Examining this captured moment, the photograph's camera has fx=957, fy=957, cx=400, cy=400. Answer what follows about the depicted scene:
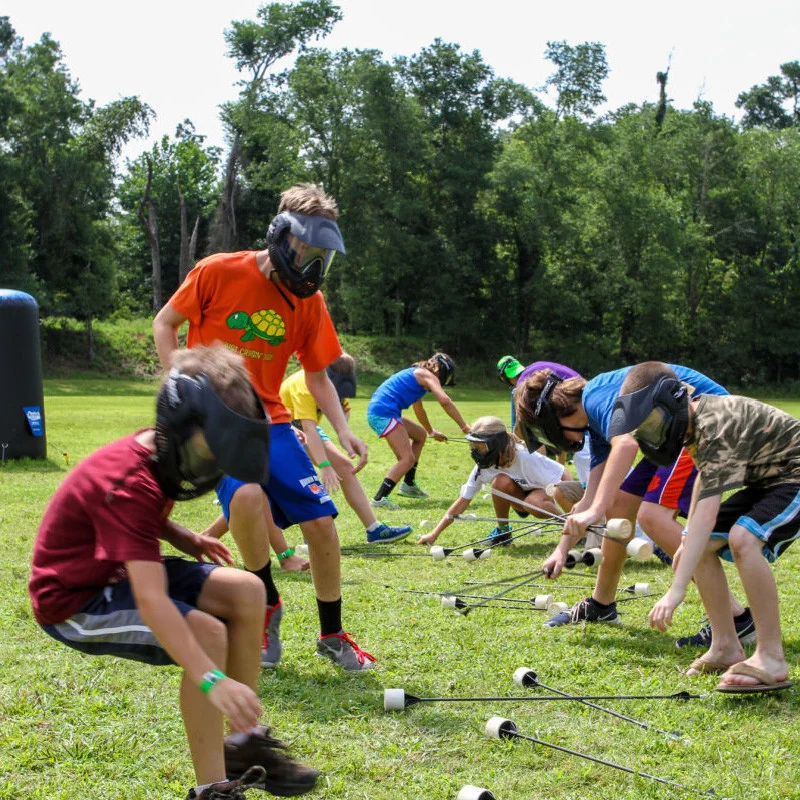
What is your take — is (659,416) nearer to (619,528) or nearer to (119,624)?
(619,528)

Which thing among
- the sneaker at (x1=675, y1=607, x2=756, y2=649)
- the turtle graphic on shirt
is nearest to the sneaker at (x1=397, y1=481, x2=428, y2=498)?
the sneaker at (x1=675, y1=607, x2=756, y2=649)

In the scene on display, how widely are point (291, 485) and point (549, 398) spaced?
1807mm

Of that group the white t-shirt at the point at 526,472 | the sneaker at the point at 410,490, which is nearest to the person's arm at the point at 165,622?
the white t-shirt at the point at 526,472

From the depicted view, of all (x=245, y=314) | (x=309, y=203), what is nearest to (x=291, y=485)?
(x=245, y=314)

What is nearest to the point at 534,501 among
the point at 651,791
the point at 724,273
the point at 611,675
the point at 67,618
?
the point at 611,675

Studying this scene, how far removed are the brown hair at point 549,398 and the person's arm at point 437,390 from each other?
5552 mm

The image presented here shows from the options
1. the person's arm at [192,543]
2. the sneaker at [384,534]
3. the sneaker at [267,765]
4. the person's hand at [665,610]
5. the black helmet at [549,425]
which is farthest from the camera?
the sneaker at [384,534]

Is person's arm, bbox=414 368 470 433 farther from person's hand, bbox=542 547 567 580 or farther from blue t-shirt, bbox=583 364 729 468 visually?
person's hand, bbox=542 547 567 580

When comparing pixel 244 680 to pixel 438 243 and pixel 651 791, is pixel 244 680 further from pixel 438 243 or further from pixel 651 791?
pixel 438 243

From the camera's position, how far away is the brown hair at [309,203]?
17.0 feet

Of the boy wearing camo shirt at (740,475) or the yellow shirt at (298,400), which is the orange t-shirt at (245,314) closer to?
the boy wearing camo shirt at (740,475)

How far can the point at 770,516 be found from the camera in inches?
183

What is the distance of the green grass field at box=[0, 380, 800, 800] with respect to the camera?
378 centimetres

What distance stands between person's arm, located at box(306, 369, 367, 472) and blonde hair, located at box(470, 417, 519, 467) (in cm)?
333
